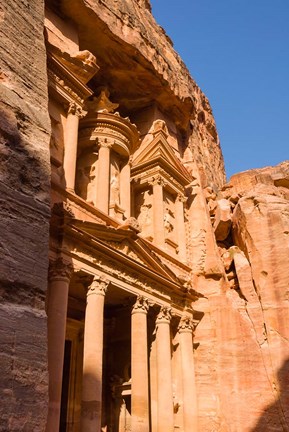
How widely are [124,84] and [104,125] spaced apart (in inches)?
164

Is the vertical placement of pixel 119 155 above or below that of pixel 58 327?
above

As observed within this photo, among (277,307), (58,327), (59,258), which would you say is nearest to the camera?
(58,327)

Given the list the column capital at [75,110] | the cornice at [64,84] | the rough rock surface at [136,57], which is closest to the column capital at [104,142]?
the column capital at [75,110]

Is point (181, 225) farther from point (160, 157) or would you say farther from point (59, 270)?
point (59, 270)

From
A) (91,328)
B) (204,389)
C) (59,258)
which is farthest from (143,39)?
(204,389)

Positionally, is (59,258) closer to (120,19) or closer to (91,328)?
(91,328)

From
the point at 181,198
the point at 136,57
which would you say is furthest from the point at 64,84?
the point at 181,198

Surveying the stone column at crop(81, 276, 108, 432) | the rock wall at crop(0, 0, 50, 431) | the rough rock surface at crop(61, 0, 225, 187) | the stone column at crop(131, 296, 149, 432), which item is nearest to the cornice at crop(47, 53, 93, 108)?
the rough rock surface at crop(61, 0, 225, 187)

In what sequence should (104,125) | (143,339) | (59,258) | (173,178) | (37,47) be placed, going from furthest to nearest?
(173,178) < (104,125) < (143,339) < (59,258) < (37,47)

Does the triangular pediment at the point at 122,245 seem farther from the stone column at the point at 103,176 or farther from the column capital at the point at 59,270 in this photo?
the stone column at the point at 103,176

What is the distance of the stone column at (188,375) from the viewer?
514 inches

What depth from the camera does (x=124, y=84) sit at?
19.0 m

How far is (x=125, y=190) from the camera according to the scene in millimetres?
15539

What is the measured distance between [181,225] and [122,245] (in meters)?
5.47
